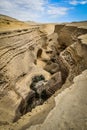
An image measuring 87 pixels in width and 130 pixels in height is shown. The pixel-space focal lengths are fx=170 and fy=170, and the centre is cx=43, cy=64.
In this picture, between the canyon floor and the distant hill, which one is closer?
the canyon floor

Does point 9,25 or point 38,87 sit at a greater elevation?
point 9,25

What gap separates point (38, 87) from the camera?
9906 millimetres

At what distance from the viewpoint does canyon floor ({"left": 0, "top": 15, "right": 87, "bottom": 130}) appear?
3432 mm

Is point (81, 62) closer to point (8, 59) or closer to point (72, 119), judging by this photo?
point (8, 59)

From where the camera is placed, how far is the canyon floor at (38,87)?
3432mm

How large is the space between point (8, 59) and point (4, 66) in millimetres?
619

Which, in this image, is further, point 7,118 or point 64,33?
point 64,33

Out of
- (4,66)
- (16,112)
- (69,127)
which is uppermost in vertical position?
(69,127)

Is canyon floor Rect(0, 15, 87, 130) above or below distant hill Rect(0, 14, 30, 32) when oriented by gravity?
below

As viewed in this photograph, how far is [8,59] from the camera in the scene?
29.9ft

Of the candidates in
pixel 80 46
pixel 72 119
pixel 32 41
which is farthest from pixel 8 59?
pixel 72 119

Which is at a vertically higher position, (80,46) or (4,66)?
(80,46)

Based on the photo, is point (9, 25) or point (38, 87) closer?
point (38, 87)

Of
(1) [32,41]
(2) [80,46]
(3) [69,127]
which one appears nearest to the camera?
(3) [69,127]
